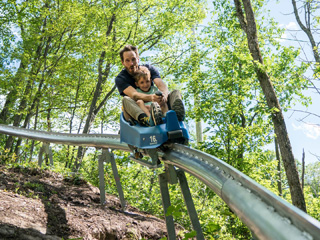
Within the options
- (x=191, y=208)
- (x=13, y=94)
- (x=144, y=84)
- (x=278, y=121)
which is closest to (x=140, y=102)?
(x=144, y=84)

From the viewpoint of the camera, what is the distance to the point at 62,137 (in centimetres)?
557

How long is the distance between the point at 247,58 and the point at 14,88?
29.6 ft

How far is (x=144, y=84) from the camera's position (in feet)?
13.6

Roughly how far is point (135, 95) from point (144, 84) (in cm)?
22

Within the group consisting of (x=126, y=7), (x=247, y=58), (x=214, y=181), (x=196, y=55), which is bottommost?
(x=214, y=181)

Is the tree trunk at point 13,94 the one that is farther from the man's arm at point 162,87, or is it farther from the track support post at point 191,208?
the track support post at point 191,208

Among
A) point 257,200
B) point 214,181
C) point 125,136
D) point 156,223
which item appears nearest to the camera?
point 257,200

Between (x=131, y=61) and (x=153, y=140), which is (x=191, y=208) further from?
(x=131, y=61)

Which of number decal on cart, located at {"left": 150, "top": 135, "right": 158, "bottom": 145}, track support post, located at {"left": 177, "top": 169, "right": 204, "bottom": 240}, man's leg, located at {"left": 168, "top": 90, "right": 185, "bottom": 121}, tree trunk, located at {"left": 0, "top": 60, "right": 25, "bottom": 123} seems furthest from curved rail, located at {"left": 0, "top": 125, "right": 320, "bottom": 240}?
tree trunk, located at {"left": 0, "top": 60, "right": 25, "bottom": 123}

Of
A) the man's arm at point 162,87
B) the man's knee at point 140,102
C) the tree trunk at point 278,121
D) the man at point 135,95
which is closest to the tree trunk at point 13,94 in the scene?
the tree trunk at point 278,121

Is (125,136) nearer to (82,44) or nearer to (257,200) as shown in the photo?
(257,200)

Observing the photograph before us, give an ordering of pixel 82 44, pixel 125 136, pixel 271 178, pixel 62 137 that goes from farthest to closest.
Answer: pixel 82 44 < pixel 271 178 < pixel 62 137 < pixel 125 136

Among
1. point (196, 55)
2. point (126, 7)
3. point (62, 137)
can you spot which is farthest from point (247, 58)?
point (126, 7)

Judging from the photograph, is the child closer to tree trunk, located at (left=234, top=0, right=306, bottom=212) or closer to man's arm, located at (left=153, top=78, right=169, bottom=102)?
man's arm, located at (left=153, top=78, right=169, bottom=102)
